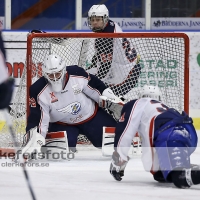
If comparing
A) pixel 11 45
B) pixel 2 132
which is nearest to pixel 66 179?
pixel 2 132

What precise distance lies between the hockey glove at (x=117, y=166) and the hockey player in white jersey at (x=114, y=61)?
1299 millimetres

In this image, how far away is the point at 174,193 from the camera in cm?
358

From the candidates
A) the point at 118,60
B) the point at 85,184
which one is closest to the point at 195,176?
the point at 85,184

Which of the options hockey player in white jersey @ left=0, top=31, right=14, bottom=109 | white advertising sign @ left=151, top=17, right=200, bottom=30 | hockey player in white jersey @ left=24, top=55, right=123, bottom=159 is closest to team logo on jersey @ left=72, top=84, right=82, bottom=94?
hockey player in white jersey @ left=24, top=55, right=123, bottom=159

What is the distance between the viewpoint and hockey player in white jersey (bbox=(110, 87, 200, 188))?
3.64 m

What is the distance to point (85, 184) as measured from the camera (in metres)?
3.85

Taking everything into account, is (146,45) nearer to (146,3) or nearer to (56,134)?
(56,134)

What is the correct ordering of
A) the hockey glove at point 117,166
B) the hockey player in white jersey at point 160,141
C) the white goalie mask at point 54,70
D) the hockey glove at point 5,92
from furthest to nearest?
1. the white goalie mask at point 54,70
2. the hockey glove at point 117,166
3. the hockey player in white jersey at point 160,141
4. the hockey glove at point 5,92

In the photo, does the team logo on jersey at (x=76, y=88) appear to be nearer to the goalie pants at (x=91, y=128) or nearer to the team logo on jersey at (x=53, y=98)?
the team logo on jersey at (x=53, y=98)

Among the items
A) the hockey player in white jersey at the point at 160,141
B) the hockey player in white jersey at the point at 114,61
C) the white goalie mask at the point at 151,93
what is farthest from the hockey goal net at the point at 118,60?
the hockey player in white jersey at the point at 160,141

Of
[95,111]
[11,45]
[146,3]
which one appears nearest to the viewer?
[95,111]

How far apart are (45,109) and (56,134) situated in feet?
0.60

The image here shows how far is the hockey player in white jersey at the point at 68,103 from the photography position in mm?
4590

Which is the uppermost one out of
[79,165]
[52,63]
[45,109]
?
[52,63]
